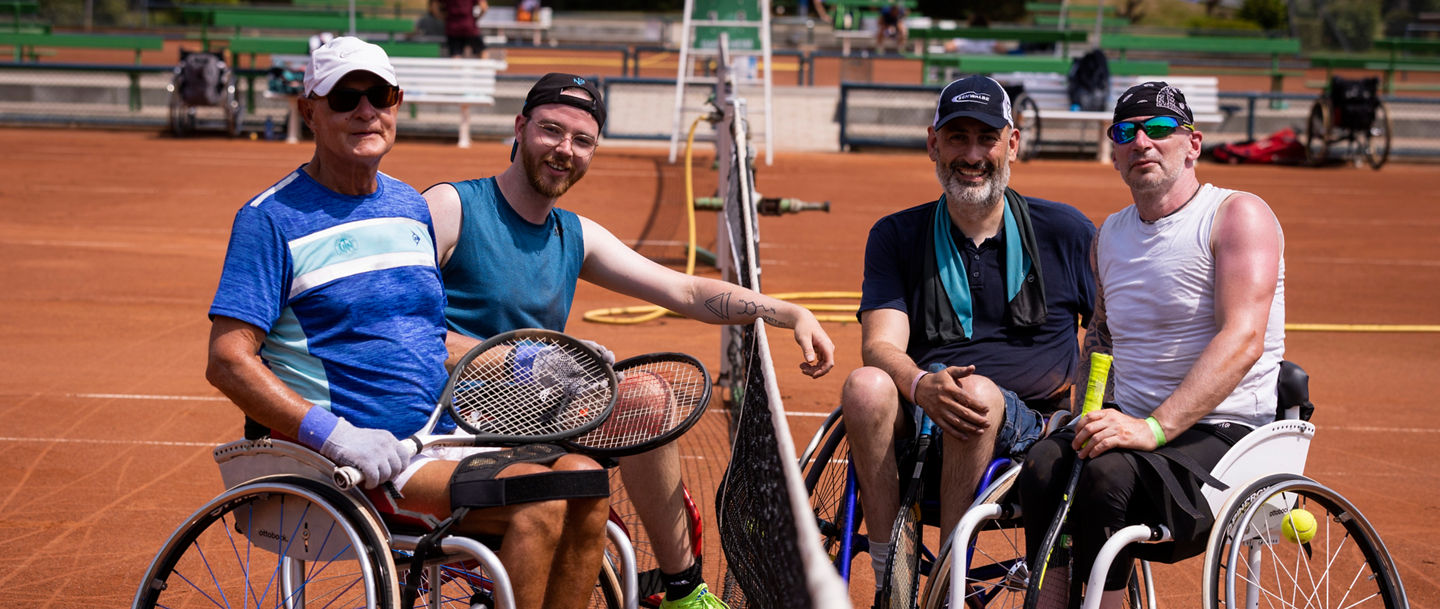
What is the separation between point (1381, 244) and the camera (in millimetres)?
13141

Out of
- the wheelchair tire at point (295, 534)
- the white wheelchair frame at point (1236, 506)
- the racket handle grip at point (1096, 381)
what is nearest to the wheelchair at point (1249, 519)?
the white wheelchair frame at point (1236, 506)

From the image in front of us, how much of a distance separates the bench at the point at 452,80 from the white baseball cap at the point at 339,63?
49.8 feet

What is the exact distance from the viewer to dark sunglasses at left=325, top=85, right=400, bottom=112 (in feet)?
10.1

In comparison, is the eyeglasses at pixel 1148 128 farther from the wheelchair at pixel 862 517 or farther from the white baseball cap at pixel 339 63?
the white baseball cap at pixel 339 63

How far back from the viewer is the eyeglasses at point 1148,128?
338 cm

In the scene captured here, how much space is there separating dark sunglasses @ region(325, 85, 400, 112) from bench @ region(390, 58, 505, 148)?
1517 centimetres

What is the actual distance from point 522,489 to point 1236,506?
1.75 meters

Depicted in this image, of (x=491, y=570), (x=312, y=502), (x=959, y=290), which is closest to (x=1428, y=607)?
(x=959, y=290)

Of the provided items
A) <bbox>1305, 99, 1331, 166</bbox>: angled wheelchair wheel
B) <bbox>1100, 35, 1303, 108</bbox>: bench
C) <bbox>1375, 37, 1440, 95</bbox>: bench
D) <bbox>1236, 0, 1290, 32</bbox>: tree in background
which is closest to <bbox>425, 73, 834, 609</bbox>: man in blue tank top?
<bbox>1305, 99, 1331, 166</bbox>: angled wheelchair wheel

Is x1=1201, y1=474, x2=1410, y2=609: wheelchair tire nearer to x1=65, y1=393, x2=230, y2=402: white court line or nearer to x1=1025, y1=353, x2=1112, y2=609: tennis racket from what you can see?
x1=1025, y1=353, x2=1112, y2=609: tennis racket

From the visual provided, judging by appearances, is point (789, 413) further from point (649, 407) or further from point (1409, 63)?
point (1409, 63)

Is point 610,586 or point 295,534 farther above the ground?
point 295,534

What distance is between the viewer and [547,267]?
3.58 meters

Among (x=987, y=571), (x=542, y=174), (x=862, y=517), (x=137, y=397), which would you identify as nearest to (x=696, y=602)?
(x=862, y=517)
